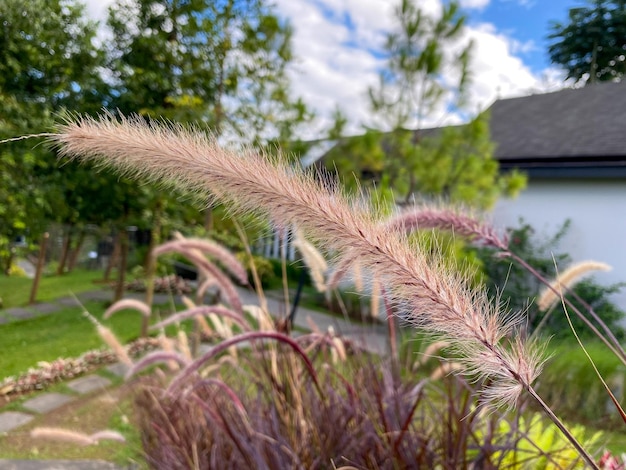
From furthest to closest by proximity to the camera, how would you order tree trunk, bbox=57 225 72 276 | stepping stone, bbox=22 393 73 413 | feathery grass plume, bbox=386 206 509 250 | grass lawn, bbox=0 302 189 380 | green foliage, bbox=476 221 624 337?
tree trunk, bbox=57 225 72 276, green foliage, bbox=476 221 624 337, grass lawn, bbox=0 302 189 380, stepping stone, bbox=22 393 73 413, feathery grass plume, bbox=386 206 509 250

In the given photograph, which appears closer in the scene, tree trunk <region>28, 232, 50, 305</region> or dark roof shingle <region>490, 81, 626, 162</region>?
tree trunk <region>28, 232, 50, 305</region>

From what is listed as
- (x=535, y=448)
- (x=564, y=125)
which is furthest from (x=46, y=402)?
(x=564, y=125)

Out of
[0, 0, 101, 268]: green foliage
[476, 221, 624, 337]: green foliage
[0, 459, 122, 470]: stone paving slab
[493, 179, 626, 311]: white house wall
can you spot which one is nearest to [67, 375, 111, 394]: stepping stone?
[0, 0, 101, 268]: green foliage

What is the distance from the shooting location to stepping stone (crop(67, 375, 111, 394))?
4400mm

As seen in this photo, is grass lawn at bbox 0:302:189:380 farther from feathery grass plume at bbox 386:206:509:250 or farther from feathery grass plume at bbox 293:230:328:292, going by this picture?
feathery grass plume at bbox 386:206:509:250

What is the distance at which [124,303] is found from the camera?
250cm

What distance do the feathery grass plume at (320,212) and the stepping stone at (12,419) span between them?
3765mm

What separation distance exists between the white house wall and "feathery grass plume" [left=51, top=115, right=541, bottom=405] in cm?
679

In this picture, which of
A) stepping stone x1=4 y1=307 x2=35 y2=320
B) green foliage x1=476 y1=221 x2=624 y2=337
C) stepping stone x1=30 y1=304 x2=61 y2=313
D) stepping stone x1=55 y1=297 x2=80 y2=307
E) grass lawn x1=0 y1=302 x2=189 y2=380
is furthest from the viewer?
stepping stone x1=55 y1=297 x2=80 y2=307

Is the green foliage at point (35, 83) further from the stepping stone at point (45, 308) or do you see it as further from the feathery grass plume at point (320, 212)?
the feathery grass plume at point (320, 212)

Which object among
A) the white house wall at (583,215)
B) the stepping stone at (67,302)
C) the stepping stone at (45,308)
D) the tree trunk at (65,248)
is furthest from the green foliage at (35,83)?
the white house wall at (583,215)

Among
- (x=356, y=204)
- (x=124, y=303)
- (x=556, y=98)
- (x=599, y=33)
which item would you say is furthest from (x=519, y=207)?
(x=599, y=33)

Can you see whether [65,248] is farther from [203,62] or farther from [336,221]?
[336,221]

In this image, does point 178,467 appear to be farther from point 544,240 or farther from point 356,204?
point 544,240
